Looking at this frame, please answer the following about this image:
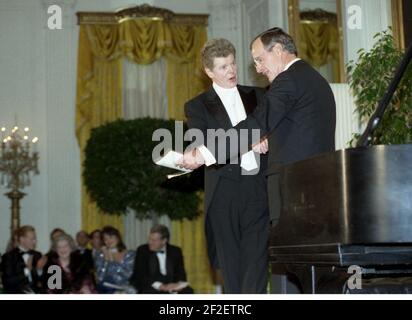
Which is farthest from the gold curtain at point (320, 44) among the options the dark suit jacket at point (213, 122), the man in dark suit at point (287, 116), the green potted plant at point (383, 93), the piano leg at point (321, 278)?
the piano leg at point (321, 278)

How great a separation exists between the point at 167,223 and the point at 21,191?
244cm

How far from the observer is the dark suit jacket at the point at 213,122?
5.15 m

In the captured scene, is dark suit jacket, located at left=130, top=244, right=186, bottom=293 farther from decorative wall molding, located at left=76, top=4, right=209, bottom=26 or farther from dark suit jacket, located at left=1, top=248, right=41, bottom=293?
decorative wall molding, located at left=76, top=4, right=209, bottom=26

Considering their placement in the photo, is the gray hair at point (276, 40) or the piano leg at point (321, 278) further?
the gray hair at point (276, 40)

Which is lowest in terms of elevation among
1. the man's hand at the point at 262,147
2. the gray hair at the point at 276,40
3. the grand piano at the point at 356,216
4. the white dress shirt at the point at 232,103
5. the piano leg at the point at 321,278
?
the piano leg at the point at 321,278

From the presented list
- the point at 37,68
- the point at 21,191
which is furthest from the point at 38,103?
the point at 21,191

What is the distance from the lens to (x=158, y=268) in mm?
9398

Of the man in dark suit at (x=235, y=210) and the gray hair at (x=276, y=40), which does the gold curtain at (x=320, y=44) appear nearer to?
the man in dark suit at (x=235, y=210)

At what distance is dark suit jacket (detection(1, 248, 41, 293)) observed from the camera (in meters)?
9.02

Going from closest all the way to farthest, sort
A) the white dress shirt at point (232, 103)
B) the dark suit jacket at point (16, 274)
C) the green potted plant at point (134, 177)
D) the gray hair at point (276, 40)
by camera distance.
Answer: the gray hair at point (276, 40) → the white dress shirt at point (232, 103) → the dark suit jacket at point (16, 274) → the green potted plant at point (134, 177)

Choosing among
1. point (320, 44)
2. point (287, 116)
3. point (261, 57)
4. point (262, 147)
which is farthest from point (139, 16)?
point (287, 116)

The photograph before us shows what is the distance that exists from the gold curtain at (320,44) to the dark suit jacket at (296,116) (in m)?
4.53

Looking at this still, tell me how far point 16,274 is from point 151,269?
4.82ft

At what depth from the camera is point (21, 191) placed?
13.8 m
